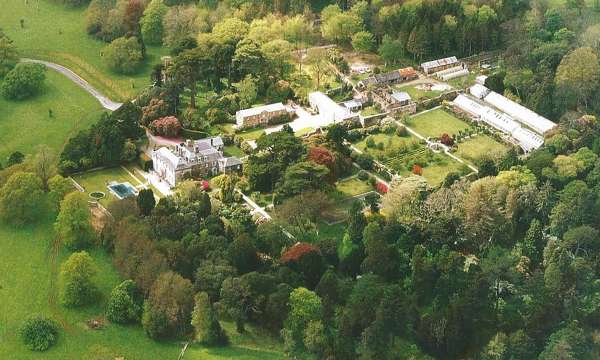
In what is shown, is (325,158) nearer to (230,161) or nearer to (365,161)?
(365,161)

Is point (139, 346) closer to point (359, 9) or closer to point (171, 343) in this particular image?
point (171, 343)

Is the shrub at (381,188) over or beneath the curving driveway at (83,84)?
beneath

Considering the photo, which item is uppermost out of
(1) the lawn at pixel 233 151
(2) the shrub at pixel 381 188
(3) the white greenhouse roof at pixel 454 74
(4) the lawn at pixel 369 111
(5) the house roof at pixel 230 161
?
(5) the house roof at pixel 230 161

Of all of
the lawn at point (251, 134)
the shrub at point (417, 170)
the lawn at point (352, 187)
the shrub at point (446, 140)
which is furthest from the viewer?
the lawn at point (251, 134)

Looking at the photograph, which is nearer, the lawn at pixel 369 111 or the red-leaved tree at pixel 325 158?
the red-leaved tree at pixel 325 158

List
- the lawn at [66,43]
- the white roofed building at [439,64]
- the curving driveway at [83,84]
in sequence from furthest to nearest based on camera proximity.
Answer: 1. the white roofed building at [439,64]
2. the lawn at [66,43]
3. the curving driveway at [83,84]

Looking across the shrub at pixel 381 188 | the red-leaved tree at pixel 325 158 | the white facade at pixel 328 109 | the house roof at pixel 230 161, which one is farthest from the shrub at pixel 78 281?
Result: the white facade at pixel 328 109

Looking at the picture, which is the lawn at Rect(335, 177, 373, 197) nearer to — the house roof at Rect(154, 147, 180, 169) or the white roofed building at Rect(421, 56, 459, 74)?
the house roof at Rect(154, 147, 180, 169)

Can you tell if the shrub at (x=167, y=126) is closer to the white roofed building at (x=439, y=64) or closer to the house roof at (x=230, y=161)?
the house roof at (x=230, y=161)
